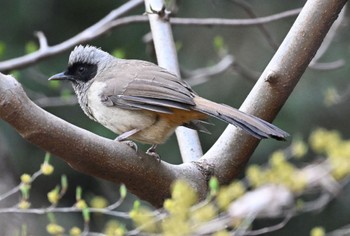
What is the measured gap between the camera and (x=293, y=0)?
8359mm

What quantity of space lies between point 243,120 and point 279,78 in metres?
0.36

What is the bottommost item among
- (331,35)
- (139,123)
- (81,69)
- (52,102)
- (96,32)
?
(139,123)

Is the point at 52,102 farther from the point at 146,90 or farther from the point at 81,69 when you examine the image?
the point at 146,90

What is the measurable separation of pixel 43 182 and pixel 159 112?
4.63 metres

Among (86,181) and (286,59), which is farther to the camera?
(86,181)

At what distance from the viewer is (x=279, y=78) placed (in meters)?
3.39

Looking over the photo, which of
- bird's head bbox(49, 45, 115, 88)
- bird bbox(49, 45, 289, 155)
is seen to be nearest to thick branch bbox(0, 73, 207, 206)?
bird bbox(49, 45, 289, 155)

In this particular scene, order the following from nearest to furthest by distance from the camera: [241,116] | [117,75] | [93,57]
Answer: [241,116] < [117,75] < [93,57]

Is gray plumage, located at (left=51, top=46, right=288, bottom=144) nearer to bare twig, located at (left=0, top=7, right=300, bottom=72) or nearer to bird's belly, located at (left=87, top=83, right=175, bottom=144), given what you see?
bird's belly, located at (left=87, top=83, right=175, bottom=144)

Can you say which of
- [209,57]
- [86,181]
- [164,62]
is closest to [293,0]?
[209,57]

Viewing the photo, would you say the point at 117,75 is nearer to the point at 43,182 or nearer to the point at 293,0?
the point at 43,182

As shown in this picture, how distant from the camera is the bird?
332cm

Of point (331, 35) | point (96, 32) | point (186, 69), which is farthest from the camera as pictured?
point (186, 69)

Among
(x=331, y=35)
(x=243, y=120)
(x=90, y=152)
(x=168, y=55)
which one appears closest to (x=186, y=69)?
(x=331, y=35)
